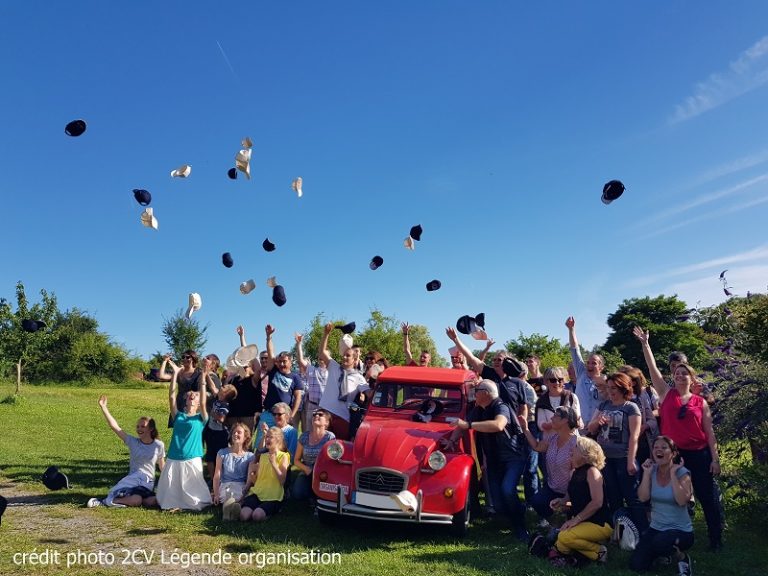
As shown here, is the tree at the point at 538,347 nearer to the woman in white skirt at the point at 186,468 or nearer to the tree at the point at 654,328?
the tree at the point at 654,328

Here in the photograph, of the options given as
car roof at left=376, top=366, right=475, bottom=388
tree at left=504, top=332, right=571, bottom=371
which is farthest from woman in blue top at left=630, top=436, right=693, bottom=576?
tree at left=504, top=332, right=571, bottom=371

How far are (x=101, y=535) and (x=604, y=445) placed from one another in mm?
5770

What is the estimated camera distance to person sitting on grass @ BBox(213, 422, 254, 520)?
7539 millimetres

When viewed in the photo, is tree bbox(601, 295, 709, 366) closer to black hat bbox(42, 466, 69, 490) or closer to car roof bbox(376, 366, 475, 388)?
car roof bbox(376, 366, 475, 388)

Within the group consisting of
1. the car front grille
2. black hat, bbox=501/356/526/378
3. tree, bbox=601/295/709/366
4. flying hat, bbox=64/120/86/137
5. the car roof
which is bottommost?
the car front grille

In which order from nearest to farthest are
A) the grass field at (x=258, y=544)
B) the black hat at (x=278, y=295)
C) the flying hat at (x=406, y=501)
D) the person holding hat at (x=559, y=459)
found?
the grass field at (x=258, y=544), the flying hat at (x=406, y=501), the person holding hat at (x=559, y=459), the black hat at (x=278, y=295)

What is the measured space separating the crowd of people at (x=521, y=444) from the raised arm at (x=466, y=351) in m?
0.03

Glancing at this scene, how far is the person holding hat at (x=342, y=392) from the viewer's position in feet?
28.4

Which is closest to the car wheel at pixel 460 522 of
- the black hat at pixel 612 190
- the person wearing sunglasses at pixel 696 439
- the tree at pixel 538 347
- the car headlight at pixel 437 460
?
the car headlight at pixel 437 460

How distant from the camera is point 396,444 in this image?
6.58m

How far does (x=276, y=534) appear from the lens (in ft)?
21.3

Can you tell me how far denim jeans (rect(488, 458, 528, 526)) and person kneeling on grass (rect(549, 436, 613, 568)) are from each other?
2.02ft

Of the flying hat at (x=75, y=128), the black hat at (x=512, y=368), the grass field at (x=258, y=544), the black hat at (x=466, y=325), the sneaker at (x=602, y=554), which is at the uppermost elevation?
the flying hat at (x=75, y=128)

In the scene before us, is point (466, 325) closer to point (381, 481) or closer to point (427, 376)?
point (427, 376)
